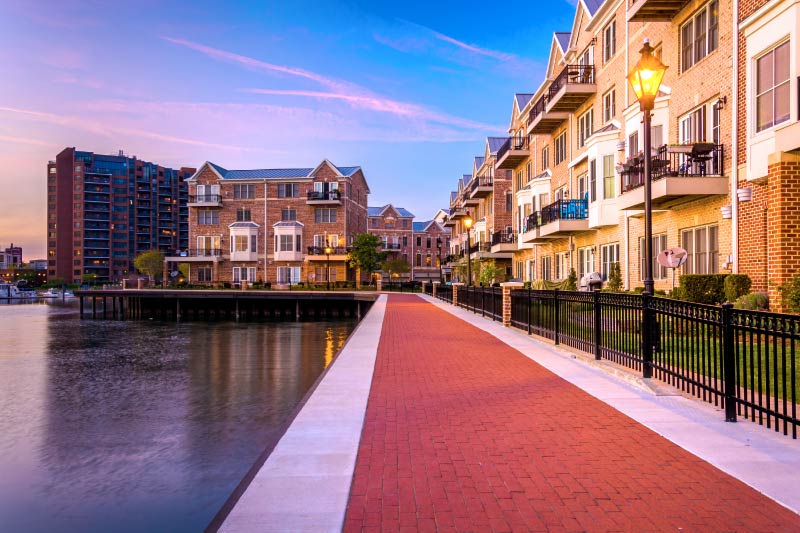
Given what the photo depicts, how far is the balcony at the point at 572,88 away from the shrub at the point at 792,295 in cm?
1641

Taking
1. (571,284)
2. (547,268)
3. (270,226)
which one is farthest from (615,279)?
(270,226)

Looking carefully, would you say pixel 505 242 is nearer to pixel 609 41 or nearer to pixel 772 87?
pixel 609 41

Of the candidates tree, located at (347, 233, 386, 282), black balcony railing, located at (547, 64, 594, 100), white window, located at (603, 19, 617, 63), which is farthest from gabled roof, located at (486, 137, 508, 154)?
white window, located at (603, 19, 617, 63)

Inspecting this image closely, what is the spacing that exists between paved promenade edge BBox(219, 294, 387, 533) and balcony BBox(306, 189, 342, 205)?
5624 cm

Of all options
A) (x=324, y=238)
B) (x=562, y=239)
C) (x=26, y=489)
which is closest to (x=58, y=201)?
(x=324, y=238)

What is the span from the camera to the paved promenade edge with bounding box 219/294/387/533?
398cm

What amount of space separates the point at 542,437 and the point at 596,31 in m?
24.9

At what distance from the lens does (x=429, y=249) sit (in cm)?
9669

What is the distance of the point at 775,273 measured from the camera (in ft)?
41.8

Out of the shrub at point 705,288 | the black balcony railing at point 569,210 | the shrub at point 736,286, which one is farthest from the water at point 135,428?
the black balcony railing at point 569,210

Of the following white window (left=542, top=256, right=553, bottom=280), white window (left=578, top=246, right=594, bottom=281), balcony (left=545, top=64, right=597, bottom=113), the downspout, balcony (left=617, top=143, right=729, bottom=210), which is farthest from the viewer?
white window (left=542, top=256, right=553, bottom=280)

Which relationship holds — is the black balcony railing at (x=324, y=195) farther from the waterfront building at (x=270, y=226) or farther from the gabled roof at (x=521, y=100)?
the gabled roof at (x=521, y=100)

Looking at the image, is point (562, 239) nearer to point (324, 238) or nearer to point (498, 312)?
point (498, 312)

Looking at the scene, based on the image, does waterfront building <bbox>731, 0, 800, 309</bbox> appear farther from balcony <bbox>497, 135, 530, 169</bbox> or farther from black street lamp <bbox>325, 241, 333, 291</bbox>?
black street lamp <bbox>325, 241, 333, 291</bbox>
